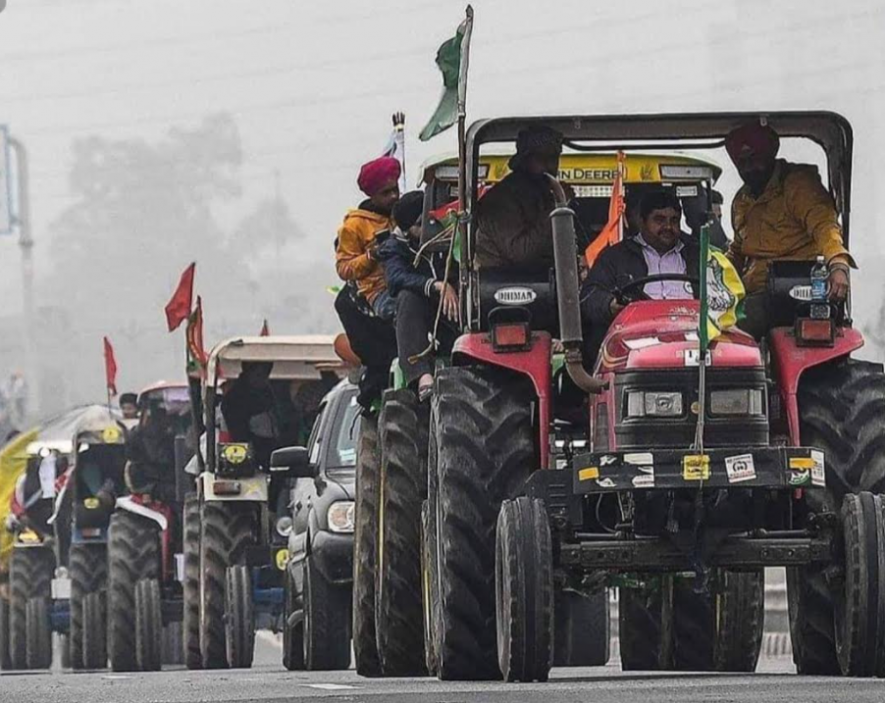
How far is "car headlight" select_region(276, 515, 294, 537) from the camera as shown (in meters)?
26.0

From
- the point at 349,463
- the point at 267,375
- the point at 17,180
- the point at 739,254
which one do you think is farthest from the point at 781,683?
the point at 17,180

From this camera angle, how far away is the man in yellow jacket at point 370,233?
19.1m

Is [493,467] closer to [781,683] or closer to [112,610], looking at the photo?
[781,683]

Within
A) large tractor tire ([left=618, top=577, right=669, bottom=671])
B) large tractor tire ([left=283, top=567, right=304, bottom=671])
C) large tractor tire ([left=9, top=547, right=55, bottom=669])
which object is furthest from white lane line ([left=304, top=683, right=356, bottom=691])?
large tractor tire ([left=9, top=547, right=55, bottom=669])

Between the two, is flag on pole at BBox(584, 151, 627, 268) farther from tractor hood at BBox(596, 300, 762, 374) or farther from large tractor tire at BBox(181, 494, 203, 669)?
large tractor tire at BBox(181, 494, 203, 669)

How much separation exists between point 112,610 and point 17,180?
220 feet

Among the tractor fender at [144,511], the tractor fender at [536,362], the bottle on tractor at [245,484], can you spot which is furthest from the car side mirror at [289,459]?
the tractor fender at [144,511]

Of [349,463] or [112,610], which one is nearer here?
[349,463]

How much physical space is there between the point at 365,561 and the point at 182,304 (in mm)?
13003

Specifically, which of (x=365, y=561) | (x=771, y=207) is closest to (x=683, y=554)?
(x=771, y=207)

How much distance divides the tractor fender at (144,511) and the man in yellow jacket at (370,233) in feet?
31.2

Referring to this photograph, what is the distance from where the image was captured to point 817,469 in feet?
47.2

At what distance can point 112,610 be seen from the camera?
27.9m

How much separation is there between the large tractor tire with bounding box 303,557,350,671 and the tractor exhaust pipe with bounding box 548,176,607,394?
6.81m
